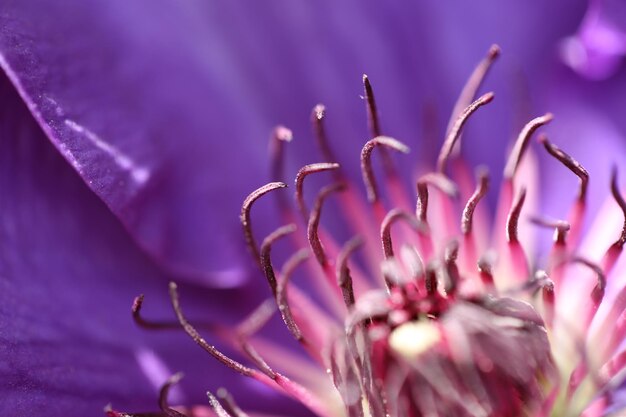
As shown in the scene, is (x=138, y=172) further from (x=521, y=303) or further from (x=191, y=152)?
(x=521, y=303)

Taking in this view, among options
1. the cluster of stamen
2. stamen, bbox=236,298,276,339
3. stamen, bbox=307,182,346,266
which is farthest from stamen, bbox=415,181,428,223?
stamen, bbox=236,298,276,339

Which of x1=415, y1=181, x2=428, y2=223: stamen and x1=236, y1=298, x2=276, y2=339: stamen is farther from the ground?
x1=415, y1=181, x2=428, y2=223: stamen

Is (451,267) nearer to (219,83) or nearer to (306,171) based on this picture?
(306,171)

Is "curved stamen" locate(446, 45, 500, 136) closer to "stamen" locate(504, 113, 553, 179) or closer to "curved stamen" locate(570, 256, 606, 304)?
"stamen" locate(504, 113, 553, 179)

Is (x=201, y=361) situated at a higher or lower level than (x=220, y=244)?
lower

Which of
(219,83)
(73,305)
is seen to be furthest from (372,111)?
(73,305)

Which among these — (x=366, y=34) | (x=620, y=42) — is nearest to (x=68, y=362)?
(x=366, y=34)
